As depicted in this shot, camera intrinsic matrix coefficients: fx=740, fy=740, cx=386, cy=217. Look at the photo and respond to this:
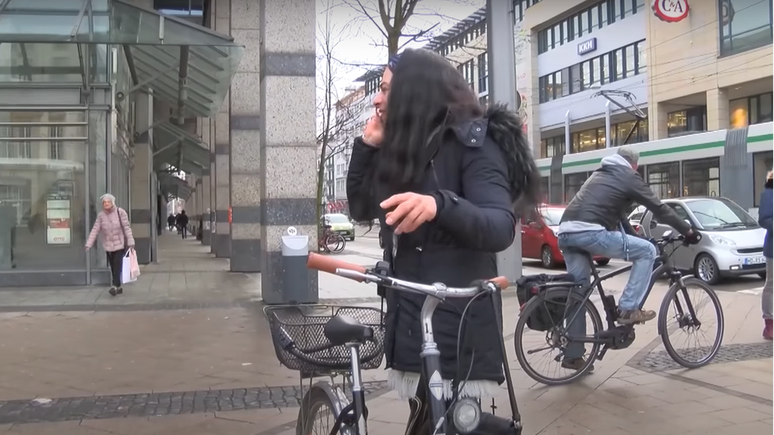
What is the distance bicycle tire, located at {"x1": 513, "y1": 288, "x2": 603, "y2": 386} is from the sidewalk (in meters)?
0.08

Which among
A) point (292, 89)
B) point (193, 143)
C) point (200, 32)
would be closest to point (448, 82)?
point (292, 89)

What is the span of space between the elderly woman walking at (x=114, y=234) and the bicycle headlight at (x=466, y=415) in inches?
412

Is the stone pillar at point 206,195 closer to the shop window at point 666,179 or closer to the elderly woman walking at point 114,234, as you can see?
the shop window at point 666,179

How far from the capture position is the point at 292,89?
1058 centimetres

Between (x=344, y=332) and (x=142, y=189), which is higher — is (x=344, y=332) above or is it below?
below

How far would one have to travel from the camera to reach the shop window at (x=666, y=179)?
1950 centimetres

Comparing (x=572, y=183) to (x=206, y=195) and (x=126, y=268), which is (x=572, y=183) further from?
(x=206, y=195)

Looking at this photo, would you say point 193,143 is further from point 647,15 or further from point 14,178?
point 647,15

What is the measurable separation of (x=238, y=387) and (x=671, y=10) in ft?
114

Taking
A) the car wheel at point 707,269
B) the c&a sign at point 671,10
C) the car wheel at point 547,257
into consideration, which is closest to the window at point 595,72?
the c&a sign at point 671,10

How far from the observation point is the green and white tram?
56.5 feet

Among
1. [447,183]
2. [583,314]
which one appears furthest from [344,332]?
[583,314]

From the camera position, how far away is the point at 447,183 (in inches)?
88.3

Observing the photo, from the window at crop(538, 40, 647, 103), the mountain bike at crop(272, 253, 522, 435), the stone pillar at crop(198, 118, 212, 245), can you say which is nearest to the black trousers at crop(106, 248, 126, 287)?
the mountain bike at crop(272, 253, 522, 435)
